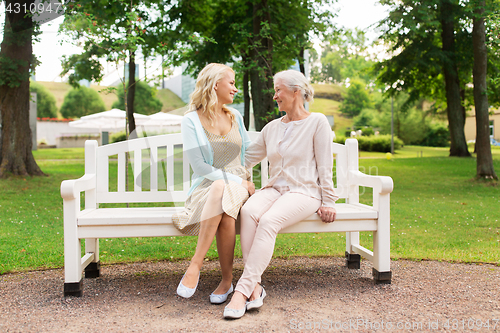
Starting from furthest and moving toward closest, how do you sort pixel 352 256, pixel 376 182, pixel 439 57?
pixel 439 57, pixel 352 256, pixel 376 182

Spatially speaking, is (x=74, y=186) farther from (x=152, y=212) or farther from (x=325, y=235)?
(x=325, y=235)

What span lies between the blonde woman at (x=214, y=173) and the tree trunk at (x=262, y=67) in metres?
4.42

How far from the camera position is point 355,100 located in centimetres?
6119

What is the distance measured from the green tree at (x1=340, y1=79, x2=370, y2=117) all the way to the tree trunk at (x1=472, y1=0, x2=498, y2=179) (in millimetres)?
52603

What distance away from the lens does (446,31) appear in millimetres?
16156

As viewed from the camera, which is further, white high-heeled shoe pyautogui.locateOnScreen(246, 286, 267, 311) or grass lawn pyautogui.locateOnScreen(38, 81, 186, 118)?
grass lawn pyautogui.locateOnScreen(38, 81, 186, 118)

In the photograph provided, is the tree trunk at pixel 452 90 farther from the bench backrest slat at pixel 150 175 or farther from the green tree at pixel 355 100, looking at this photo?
the green tree at pixel 355 100

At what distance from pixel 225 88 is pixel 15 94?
28.9 ft

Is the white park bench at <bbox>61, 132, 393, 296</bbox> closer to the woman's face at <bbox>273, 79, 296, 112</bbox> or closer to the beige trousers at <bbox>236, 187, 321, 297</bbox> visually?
the beige trousers at <bbox>236, 187, 321, 297</bbox>

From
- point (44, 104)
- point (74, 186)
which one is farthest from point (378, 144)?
point (44, 104)

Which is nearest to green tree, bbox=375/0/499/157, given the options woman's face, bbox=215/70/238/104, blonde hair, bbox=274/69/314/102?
blonde hair, bbox=274/69/314/102

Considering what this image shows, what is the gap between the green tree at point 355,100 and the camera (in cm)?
6119

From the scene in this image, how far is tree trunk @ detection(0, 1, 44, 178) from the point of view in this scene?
380 inches

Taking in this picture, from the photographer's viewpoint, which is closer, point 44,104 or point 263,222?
point 263,222
